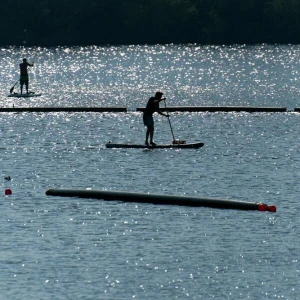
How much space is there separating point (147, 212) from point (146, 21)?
151 metres

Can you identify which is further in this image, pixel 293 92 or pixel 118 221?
pixel 293 92

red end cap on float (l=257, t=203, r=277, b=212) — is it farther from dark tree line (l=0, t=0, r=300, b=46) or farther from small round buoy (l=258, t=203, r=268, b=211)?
dark tree line (l=0, t=0, r=300, b=46)

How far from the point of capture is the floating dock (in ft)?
121

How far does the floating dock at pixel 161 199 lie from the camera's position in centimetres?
3693

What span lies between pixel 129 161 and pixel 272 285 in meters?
20.2

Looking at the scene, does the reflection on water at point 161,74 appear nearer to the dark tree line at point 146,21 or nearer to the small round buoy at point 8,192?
the dark tree line at point 146,21

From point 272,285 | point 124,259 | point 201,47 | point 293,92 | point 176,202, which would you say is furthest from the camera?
point 201,47

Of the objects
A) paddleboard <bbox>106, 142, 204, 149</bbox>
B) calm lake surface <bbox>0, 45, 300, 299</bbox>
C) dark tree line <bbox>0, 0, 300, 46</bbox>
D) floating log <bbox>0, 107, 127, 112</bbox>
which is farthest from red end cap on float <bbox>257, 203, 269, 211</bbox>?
dark tree line <bbox>0, 0, 300, 46</bbox>

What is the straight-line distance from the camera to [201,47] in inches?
7594

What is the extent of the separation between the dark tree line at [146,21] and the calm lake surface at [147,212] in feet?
333

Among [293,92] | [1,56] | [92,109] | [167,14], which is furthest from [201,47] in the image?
[92,109]

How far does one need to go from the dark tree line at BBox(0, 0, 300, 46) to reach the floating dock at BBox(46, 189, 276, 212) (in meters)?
145

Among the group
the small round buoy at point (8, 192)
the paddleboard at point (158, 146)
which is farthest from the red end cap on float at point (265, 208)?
the paddleboard at point (158, 146)

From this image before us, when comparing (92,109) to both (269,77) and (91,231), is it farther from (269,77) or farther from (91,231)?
(269,77)
